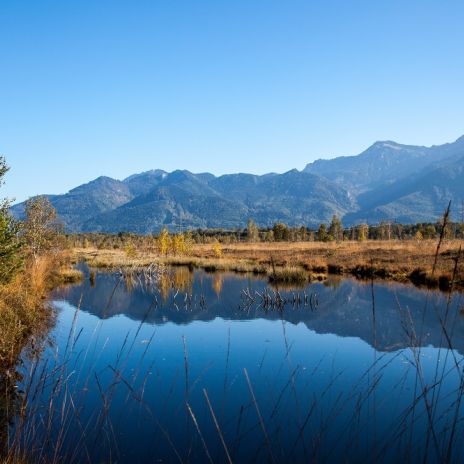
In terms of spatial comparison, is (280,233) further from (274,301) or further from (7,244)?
(7,244)

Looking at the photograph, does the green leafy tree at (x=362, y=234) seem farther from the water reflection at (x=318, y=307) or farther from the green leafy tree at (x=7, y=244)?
the green leafy tree at (x=7, y=244)

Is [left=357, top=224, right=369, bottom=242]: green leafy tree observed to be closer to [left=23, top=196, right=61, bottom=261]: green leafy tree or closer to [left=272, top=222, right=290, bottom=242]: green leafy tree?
[left=272, top=222, right=290, bottom=242]: green leafy tree

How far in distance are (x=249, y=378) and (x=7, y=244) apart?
30.9 ft

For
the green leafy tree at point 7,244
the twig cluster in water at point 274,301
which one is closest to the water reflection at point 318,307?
the twig cluster in water at point 274,301

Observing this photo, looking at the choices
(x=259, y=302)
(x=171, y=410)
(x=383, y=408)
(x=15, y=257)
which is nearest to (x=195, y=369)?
(x=171, y=410)

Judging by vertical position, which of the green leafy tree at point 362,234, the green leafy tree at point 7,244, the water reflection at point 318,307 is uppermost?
the green leafy tree at point 7,244

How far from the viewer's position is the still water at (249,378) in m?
5.46

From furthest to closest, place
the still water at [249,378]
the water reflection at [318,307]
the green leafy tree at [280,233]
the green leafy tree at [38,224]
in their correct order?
1. the green leafy tree at [280,233]
2. the green leafy tree at [38,224]
3. the water reflection at [318,307]
4. the still water at [249,378]

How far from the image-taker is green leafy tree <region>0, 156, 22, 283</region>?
1512 cm

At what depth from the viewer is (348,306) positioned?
24.2 metres

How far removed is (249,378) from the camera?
39.5 feet

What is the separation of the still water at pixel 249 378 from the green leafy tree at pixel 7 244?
109 inches

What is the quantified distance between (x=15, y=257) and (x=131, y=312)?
9291 mm

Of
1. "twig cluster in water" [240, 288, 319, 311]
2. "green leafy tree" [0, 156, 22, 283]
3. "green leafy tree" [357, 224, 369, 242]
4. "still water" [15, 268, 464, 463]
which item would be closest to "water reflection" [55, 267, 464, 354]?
"still water" [15, 268, 464, 463]
